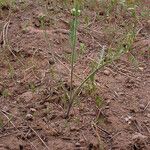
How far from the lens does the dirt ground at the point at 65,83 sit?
7.89 ft

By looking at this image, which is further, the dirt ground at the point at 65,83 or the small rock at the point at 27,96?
the small rock at the point at 27,96

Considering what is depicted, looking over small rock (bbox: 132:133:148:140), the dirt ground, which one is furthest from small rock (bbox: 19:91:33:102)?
small rock (bbox: 132:133:148:140)

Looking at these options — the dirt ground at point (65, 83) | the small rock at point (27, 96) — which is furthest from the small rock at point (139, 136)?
the small rock at point (27, 96)

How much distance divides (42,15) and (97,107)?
112 centimetres

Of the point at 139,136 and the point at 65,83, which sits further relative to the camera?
the point at 65,83

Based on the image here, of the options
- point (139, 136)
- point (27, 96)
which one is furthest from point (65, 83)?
point (139, 136)

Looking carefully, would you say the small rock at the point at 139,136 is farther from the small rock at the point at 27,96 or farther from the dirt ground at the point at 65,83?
the small rock at the point at 27,96

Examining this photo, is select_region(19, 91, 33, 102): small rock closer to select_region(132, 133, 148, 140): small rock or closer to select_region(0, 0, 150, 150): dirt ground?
select_region(0, 0, 150, 150): dirt ground

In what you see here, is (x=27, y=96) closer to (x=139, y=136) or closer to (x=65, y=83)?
(x=65, y=83)

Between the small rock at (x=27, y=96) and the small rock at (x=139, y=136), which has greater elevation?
the small rock at (x=27, y=96)

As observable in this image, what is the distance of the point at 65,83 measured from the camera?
8.96ft

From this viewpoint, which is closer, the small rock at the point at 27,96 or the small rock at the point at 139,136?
the small rock at the point at 139,136

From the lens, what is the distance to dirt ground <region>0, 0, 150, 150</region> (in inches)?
94.7

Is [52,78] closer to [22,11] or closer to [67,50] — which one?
[67,50]
